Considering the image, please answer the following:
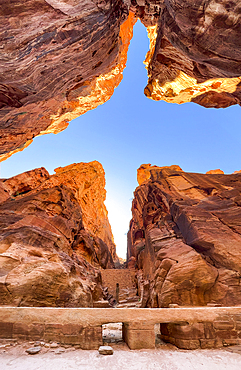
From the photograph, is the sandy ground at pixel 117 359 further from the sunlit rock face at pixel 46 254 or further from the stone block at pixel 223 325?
the sunlit rock face at pixel 46 254

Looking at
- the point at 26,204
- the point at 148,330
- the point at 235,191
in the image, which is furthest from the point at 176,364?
the point at 235,191

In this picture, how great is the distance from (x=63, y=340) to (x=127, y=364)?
1.91 meters

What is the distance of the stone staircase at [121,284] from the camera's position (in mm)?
19141

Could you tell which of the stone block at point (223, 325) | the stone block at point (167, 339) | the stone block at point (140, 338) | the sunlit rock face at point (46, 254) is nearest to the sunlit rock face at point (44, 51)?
the sunlit rock face at point (46, 254)

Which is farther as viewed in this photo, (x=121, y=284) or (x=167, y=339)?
(x=121, y=284)

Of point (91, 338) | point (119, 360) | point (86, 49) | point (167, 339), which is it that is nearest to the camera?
point (119, 360)

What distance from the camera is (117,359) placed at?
4262 mm

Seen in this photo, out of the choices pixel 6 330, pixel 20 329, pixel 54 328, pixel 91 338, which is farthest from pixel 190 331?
pixel 6 330

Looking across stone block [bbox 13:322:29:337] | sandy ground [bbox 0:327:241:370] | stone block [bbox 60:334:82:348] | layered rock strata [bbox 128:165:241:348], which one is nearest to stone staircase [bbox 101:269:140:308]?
layered rock strata [bbox 128:165:241:348]

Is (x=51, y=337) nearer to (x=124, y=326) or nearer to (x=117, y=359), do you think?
(x=117, y=359)

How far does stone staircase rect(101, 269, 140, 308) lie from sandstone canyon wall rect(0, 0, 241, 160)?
56.1ft

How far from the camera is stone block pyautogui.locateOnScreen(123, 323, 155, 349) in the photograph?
4965mm

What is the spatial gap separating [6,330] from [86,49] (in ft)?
55.8

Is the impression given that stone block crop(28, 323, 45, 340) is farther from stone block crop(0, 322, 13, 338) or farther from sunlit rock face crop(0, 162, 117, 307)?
sunlit rock face crop(0, 162, 117, 307)
